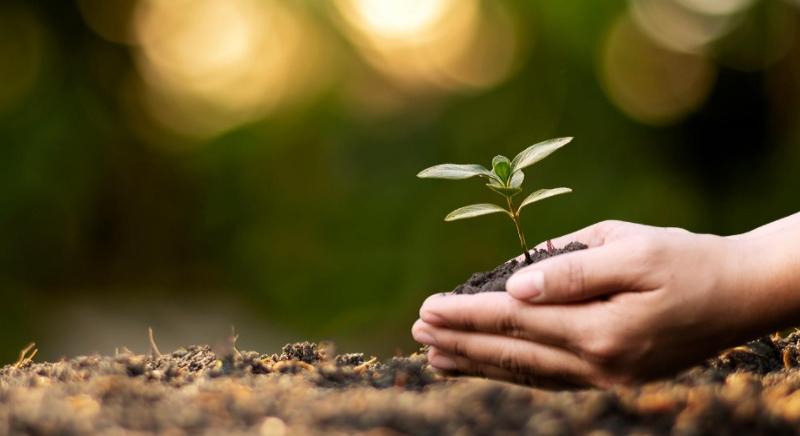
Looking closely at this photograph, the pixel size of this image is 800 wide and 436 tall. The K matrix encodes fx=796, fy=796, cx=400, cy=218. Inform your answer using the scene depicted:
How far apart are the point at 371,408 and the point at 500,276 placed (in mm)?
642

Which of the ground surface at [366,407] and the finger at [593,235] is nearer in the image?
the ground surface at [366,407]

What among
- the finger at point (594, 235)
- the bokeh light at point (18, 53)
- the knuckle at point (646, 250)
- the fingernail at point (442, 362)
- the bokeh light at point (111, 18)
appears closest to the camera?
the knuckle at point (646, 250)

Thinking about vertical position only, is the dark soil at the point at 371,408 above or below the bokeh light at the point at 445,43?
below

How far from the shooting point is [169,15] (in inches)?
200

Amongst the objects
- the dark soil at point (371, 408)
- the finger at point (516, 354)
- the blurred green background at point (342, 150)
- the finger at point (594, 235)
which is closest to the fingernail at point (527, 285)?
the finger at point (516, 354)

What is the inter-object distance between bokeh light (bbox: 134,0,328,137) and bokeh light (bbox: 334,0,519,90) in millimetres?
500

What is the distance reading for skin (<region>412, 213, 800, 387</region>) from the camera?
132 cm

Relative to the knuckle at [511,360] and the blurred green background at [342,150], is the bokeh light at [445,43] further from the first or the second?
the knuckle at [511,360]

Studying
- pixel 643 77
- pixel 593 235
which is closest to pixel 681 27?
pixel 643 77

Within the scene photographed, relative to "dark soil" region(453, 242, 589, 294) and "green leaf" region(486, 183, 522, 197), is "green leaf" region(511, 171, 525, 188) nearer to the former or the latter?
"green leaf" region(486, 183, 522, 197)

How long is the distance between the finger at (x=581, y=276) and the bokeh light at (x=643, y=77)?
3678 millimetres

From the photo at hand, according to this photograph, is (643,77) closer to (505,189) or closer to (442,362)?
(505,189)

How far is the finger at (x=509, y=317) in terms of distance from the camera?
1354 mm

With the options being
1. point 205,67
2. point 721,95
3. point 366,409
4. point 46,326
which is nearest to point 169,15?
point 205,67
